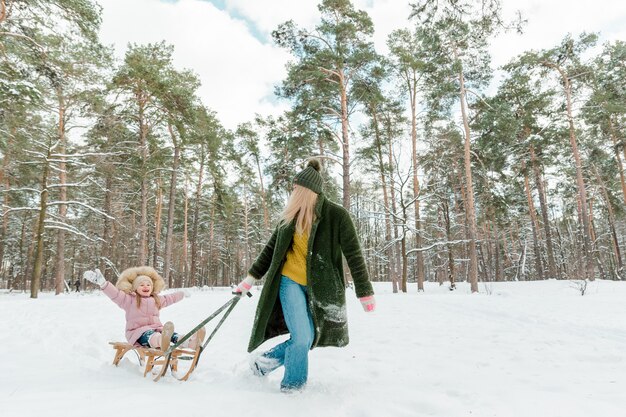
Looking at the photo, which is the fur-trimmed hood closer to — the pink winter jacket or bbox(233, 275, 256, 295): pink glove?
the pink winter jacket

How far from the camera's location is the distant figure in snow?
2.69m

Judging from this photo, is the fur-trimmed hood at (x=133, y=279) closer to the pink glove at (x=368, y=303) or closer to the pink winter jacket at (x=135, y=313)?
the pink winter jacket at (x=135, y=313)

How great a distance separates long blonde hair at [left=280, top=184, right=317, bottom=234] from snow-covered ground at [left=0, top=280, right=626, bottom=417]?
1314 millimetres

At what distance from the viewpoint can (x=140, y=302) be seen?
12.5ft

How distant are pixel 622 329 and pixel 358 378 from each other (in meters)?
4.64

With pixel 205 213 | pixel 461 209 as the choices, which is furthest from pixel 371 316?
pixel 205 213

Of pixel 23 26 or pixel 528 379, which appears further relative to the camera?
pixel 23 26

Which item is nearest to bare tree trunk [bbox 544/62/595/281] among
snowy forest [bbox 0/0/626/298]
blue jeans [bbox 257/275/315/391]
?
snowy forest [bbox 0/0/626/298]

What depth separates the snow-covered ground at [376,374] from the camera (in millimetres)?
2295

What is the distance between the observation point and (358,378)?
3275 mm

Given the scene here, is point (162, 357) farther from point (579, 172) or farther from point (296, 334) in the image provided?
point (579, 172)

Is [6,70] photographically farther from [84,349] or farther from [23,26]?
[84,349]

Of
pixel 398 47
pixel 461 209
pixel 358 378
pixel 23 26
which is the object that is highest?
pixel 398 47

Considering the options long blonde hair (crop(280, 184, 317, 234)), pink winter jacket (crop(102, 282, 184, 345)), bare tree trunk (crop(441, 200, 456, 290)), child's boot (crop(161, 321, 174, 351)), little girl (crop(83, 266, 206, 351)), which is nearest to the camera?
long blonde hair (crop(280, 184, 317, 234))
